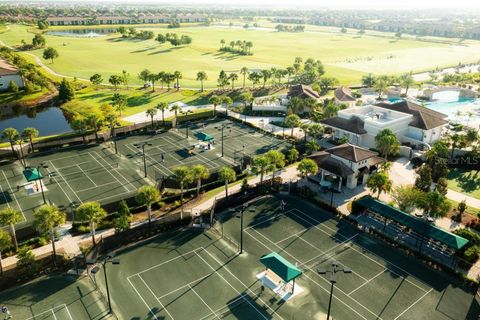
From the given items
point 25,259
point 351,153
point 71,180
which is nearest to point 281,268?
point 25,259

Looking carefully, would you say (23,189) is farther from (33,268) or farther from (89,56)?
(89,56)

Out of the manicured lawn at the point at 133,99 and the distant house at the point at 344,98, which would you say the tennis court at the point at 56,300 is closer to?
the manicured lawn at the point at 133,99

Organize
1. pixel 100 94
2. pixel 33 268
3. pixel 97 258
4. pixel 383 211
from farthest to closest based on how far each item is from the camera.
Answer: pixel 100 94 < pixel 383 211 < pixel 97 258 < pixel 33 268

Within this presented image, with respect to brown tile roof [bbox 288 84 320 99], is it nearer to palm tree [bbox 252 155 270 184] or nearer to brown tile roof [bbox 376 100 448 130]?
brown tile roof [bbox 376 100 448 130]

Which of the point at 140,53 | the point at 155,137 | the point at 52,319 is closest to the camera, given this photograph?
the point at 52,319

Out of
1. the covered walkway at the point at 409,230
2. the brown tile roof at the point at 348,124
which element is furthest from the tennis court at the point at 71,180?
the brown tile roof at the point at 348,124

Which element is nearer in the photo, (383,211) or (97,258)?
(97,258)

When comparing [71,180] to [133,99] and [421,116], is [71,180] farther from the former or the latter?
[421,116]

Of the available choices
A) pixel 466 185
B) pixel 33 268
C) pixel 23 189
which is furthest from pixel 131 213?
pixel 466 185
